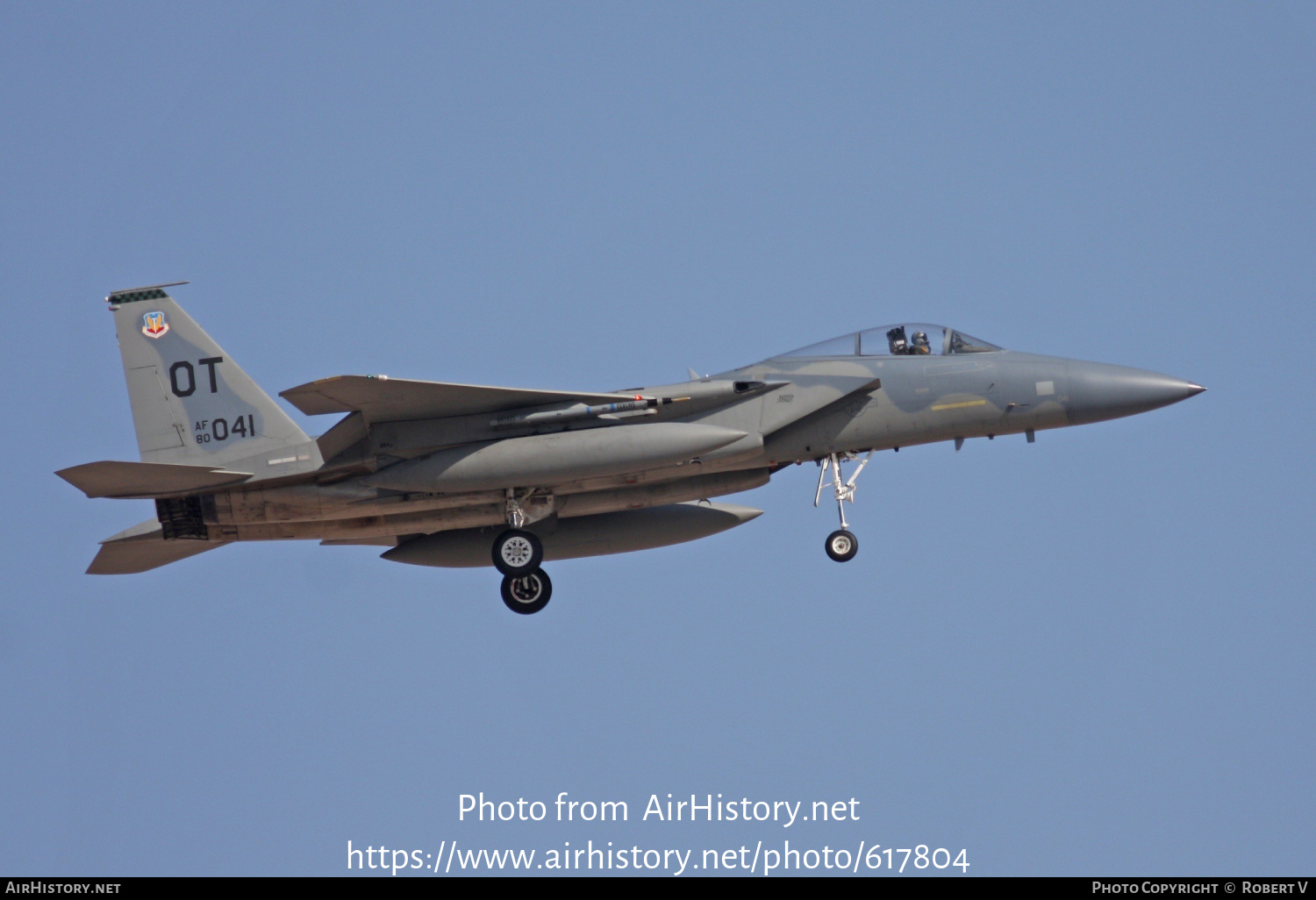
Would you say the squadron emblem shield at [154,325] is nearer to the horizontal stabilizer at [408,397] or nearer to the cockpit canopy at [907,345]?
the horizontal stabilizer at [408,397]

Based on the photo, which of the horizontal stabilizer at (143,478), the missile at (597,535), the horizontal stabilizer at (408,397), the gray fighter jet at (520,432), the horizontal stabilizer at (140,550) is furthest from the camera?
the missile at (597,535)

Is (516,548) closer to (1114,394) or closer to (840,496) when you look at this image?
(840,496)

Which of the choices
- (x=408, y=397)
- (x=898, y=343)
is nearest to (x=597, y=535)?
(x=408, y=397)


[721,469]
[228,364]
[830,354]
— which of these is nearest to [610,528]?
[721,469]

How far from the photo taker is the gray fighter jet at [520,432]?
16.9 m

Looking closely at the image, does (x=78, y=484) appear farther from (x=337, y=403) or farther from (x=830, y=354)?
(x=830, y=354)

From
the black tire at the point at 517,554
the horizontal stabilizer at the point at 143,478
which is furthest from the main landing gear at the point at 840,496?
the horizontal stabilizer at the point at 143,478

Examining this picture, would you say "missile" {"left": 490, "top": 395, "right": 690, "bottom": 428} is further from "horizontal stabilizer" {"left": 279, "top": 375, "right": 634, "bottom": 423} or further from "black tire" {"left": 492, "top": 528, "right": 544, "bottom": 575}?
"black tire" {"left": 492, "top": 528, "right": 544, "bottom": 575}

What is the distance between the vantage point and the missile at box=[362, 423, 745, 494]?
16.7 metres

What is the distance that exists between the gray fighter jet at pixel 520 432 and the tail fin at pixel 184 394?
22 millimetres

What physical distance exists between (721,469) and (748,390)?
42.3 inches

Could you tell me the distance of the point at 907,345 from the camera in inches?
707
